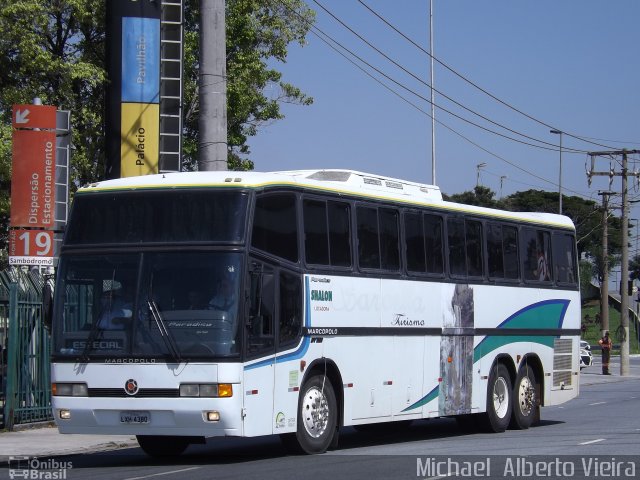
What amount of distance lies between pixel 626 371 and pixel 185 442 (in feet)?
107

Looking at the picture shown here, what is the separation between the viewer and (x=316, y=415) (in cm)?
1471

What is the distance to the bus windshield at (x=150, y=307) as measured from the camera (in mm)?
13180

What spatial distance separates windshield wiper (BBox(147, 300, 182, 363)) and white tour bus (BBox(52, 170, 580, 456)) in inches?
0.6

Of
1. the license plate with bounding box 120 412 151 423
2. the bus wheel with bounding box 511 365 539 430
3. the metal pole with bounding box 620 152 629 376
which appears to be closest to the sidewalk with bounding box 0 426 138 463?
the license plate with bounding box 120 412 151 423

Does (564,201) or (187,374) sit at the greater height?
(564,201)

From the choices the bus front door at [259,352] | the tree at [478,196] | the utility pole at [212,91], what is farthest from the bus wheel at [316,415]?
the tree at [478,196]

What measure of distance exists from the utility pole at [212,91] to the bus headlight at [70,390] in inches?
228

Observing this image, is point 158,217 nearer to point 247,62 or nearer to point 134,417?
point 134,417

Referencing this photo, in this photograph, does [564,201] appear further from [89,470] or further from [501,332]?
[89,470]

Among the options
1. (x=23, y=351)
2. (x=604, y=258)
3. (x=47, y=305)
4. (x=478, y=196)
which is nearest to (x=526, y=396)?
(x=23, y=351)

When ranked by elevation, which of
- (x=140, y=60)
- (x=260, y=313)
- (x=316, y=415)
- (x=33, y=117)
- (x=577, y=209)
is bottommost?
(x=316, y=415)

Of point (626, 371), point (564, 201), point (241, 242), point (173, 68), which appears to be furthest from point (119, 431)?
point (564, 201)

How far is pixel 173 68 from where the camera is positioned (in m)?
24.2

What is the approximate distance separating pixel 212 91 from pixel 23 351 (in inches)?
207
